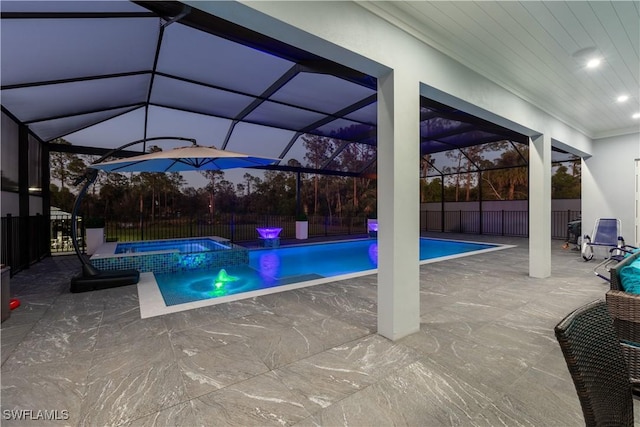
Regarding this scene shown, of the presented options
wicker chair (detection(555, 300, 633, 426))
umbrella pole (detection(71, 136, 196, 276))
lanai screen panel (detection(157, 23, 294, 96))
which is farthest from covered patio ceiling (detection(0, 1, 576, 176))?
wicker chair (detection(555, 300, 633, 426))

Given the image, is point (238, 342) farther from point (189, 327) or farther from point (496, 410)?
point (496, 410)

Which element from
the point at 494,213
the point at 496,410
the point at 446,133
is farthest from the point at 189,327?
the point at 494,213

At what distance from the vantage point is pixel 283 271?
6.59m

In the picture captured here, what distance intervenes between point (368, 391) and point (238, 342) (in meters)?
1.27

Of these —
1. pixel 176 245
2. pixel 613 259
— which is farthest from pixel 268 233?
pixel 613 259

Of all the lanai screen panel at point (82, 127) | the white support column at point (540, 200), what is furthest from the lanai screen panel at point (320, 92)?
the lanai screen panel at point (82, 127)

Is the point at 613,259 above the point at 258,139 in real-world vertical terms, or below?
below

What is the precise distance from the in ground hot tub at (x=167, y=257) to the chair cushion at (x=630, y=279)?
646 cm

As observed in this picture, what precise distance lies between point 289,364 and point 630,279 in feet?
8.97

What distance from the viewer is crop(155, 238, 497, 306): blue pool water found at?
4883 mm

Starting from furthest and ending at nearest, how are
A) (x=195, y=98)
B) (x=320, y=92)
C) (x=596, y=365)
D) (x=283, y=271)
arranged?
(x=195, y=98) → (x=283, y=271) → (x=320, y=92) → (x=596, y=365)

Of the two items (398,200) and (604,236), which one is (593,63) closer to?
(398,200)

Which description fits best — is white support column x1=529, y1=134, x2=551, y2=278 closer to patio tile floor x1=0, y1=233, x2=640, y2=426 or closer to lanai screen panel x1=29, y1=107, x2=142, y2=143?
patio tile floor x1=0, y1=233, x2=640, y2=426

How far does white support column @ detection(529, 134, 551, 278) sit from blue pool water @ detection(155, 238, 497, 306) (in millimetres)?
3096
